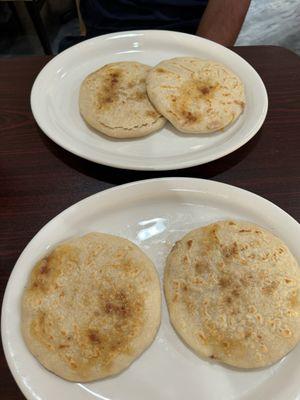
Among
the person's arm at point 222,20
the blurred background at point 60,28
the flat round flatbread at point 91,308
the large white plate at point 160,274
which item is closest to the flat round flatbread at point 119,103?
the large white plate at point 160,274

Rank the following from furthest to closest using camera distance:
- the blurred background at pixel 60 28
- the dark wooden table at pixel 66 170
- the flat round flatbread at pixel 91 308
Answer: the blurred background at pixel 60 28
the dark wooden table at pixel 66 170
the flat round flatbread at pixel 91 308

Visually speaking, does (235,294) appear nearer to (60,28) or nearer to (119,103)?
(119,103)

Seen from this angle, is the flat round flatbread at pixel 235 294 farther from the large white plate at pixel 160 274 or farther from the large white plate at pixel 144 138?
the large white plate at pixel 144 138

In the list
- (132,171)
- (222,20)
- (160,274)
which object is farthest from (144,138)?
(222,20)

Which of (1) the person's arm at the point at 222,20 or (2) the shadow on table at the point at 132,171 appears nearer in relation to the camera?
(2) the shadow on table at the point at 132,171

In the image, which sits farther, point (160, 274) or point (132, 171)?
point (132, 171)

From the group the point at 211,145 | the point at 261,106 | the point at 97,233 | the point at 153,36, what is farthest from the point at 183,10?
the point at 97,233

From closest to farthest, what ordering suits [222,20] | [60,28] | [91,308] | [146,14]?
[91,308]
[222,20]
[146,14]
[60,28]
